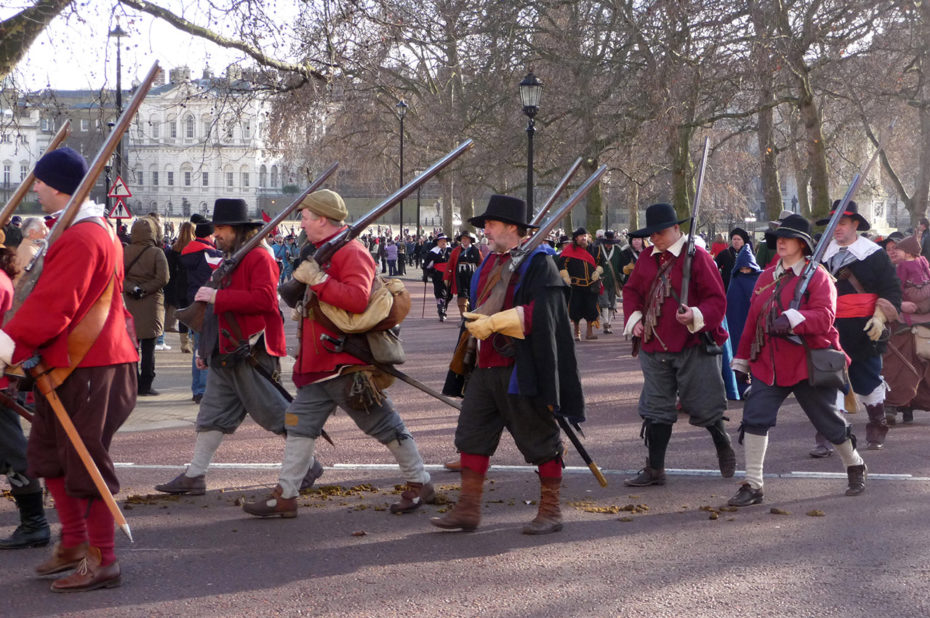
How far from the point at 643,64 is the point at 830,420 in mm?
17683

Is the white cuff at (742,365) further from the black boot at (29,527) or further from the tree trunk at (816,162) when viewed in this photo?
the tree trunk at (816,162)

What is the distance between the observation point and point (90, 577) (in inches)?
201

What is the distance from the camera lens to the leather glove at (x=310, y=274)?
6332 millimetres

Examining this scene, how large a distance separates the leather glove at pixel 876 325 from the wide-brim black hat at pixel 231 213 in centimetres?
446

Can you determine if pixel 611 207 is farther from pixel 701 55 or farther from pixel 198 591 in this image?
pixel 198 591

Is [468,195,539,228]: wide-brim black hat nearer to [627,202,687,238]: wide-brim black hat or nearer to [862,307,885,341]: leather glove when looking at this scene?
[627,202,687,238]: wide-brim black hat

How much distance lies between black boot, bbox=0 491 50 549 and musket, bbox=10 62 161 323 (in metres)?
1.09

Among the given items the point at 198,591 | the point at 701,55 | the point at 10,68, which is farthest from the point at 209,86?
the point at 198,591

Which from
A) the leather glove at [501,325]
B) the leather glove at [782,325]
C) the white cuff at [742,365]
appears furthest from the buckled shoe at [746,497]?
the leather glove at [501,325]

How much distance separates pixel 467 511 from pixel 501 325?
102 centimetres

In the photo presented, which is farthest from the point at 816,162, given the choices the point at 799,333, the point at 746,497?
the point at 746,497

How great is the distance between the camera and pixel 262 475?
7750mm

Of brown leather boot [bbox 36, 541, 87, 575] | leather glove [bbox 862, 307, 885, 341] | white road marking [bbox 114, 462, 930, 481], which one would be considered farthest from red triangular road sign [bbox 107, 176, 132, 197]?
brown leather boot [bbox 36, 541, 87, 575]

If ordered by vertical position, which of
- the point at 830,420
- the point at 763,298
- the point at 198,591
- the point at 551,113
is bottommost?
the point at 198,591
